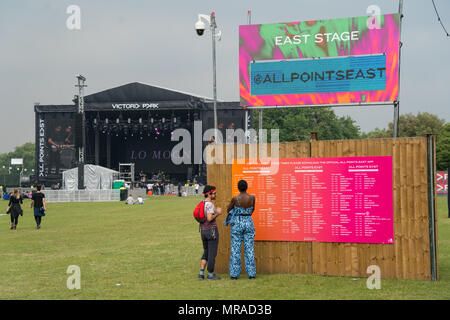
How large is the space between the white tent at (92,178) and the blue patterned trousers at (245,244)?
4301 cm

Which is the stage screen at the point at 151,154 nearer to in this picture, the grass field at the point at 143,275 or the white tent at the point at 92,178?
the white tent at the point at 92,178

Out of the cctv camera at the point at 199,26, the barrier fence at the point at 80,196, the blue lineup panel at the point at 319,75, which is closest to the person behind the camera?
the blue lineup panel at the point at 319,75

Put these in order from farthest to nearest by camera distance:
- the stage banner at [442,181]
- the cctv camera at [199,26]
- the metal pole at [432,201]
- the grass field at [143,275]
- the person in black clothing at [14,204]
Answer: the stage banner at [442,181] → the person in black clothing at [14,204] → the cctv camera at [199,26] → the metal pole at [432,201] → the grass field at [143,275]

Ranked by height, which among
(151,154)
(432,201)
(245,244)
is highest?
(151,154)

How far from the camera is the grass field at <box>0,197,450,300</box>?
9.77 metres

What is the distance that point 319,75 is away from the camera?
16891 mm

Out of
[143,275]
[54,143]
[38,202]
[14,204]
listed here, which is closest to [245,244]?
[143,275]

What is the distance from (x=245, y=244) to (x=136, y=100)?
51.4 m

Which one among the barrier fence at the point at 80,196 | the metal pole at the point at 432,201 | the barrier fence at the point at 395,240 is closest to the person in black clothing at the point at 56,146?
the barrier fence at the point at 80,196

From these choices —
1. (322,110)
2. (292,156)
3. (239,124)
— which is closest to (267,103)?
(292,156)

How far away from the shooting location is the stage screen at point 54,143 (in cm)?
5988

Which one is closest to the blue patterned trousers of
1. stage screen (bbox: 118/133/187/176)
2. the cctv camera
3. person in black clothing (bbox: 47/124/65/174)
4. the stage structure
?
the cctv camera

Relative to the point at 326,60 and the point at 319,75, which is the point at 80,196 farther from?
the point at 326,60
